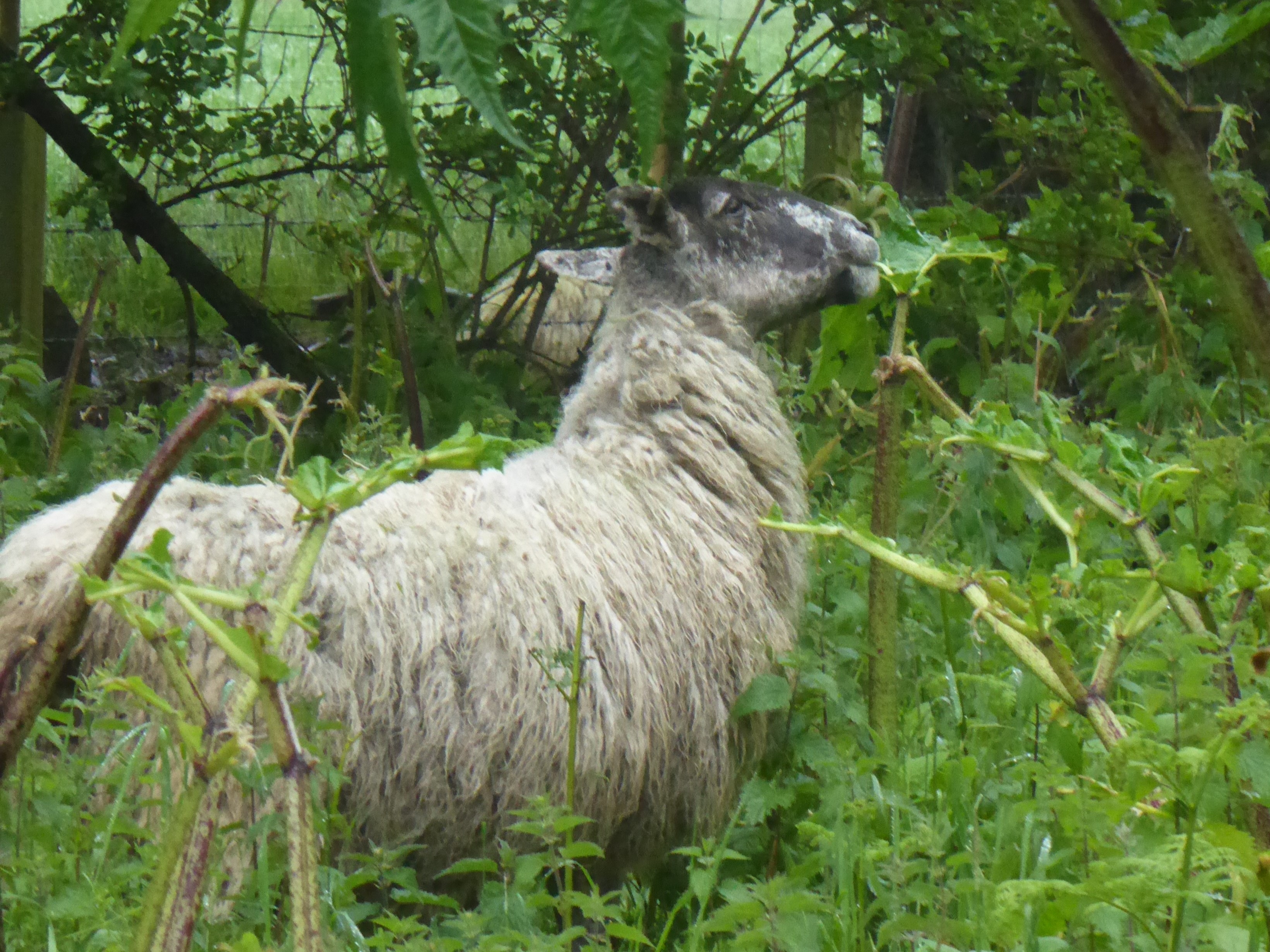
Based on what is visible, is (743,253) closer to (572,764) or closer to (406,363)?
(406,363)

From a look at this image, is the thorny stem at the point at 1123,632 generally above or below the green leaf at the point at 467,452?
below

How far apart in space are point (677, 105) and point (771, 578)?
6.12ft

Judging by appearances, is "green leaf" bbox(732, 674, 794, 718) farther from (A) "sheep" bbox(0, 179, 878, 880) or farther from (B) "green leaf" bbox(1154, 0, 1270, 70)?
(B) "green leaf" bbox(1154, 0, 1270, 70)

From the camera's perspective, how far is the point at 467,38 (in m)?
0.60

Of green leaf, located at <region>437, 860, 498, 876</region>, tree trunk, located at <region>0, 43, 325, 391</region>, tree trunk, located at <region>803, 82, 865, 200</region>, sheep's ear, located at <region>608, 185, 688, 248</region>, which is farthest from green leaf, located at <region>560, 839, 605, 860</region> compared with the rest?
tree trunk, located at <region>803, 82, 865, 200</region>

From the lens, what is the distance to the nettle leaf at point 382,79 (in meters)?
0.62

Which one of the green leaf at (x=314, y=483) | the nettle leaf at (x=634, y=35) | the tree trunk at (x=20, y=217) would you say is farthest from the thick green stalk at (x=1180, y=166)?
the tree trunk at (x=20, y=217)

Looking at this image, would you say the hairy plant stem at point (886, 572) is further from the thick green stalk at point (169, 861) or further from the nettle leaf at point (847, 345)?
the thick green stalk at point (169, 861)

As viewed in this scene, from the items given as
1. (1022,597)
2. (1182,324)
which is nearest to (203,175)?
(1182,324)

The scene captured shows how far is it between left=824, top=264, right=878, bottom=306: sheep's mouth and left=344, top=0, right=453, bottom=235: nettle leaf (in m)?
2.47

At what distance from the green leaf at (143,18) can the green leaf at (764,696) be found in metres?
1.80

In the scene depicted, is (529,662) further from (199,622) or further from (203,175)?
(203,175)

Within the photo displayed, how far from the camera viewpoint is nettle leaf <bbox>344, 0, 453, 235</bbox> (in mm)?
622

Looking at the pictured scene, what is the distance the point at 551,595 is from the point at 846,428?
5.52 feet
